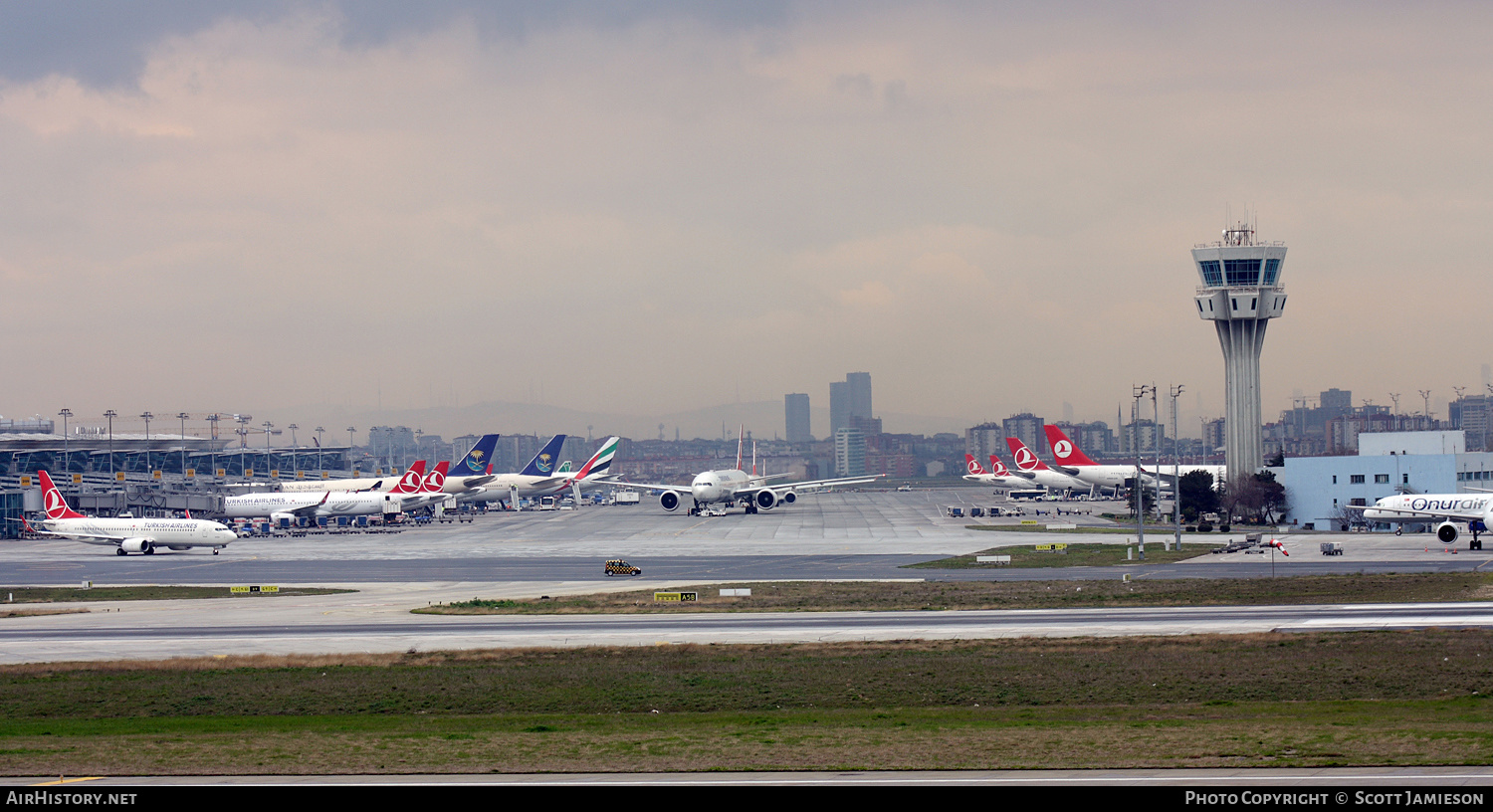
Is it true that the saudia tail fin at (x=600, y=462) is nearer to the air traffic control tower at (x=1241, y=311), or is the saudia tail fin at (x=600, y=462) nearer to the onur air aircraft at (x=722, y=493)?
the onur air aircraft at (x=722, y=493)

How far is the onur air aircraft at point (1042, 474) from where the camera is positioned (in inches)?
7132

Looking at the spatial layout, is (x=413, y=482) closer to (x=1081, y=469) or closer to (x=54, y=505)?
(x=54, y=505)

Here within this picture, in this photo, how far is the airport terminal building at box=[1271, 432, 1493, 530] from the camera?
111 meters

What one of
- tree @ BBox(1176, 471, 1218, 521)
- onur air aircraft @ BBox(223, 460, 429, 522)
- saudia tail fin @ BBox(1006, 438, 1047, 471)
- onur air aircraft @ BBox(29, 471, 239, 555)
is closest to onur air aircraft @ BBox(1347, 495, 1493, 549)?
tree @ BBox(1176, 471, 1218, 521)

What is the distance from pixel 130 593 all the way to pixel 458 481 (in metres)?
101

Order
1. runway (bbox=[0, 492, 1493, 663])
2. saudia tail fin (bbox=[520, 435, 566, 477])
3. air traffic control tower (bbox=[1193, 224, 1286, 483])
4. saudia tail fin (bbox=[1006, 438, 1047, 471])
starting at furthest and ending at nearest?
saudia tail fin (bbox=[1006, 438, 1047, 471]), saudia tail fin (bbox=[520, 435, 566, 477]), air traffic control tower (bbox=[1193, 224, 1286, 483]), runway (bbox=[0, 492, 1493, 663])

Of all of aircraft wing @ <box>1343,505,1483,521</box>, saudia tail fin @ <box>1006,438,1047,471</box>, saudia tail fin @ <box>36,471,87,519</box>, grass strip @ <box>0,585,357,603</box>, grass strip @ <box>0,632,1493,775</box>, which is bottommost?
grass strip @ <box>0,585,357,603</box>

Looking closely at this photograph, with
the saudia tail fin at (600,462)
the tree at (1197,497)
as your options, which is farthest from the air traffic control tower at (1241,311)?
the saudia tail fin at (600,462)

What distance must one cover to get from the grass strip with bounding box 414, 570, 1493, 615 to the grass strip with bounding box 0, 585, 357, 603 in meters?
15.1

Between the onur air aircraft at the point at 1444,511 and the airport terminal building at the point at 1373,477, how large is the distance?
15.0 meters

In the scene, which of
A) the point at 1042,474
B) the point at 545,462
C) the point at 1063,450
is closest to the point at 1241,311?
the point at 1063,450

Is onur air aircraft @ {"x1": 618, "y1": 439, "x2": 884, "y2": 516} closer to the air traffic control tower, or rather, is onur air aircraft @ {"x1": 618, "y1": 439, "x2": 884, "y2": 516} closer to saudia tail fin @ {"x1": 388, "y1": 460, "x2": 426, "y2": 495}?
saudia tail fin @ {"x1": 388, "y1": 460, "x2": 426, "y2": 495}

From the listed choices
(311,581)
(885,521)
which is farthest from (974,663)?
(885,521)
